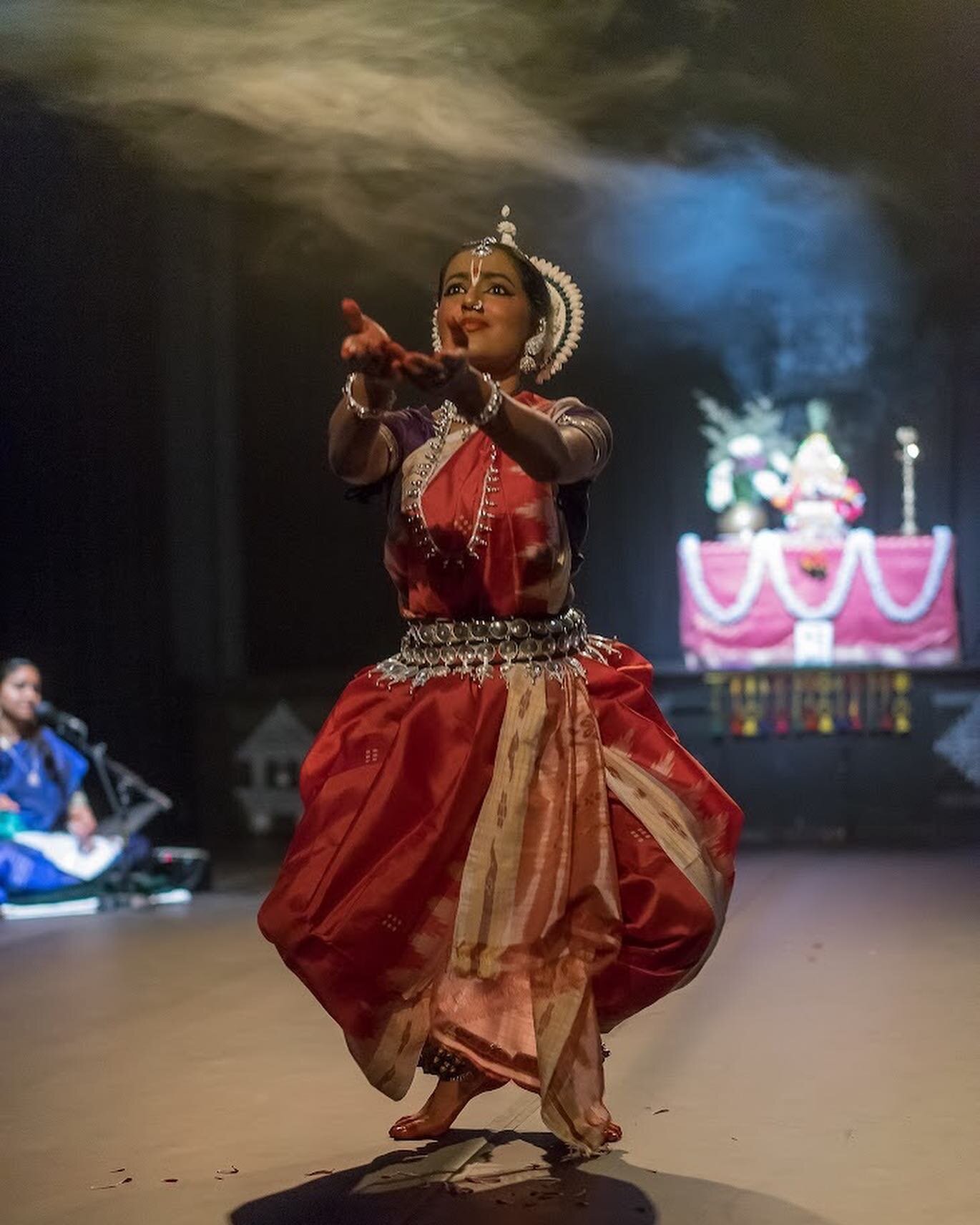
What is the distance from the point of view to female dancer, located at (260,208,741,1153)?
2.26 metres

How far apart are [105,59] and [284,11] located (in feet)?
2.06

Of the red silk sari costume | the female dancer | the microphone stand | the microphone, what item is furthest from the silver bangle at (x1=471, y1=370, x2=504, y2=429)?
the microphone

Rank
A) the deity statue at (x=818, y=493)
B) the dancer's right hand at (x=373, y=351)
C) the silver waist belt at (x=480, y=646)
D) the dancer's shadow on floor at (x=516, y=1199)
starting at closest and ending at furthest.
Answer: the dancer's right hand at (x=373, y=351), the dancer's shadow on floor at (x=516, y=1199), the silver waist belt at (x=480, y=646), the deity statue at (x=818, y=493)

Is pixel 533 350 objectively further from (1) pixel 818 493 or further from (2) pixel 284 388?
(1) pixel 818 493

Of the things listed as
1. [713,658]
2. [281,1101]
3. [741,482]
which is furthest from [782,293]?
[281,1101]

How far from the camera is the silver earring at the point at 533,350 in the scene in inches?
97.3

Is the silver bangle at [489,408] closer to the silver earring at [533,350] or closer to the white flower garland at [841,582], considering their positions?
the silver earring at [533,350]

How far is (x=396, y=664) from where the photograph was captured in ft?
8.16

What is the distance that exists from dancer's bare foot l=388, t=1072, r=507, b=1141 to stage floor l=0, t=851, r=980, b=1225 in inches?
1.3

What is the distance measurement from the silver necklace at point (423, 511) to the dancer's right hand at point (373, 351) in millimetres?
278

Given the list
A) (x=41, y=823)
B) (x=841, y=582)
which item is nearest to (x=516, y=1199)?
(x=41, y=823)

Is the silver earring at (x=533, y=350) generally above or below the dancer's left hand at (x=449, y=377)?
above

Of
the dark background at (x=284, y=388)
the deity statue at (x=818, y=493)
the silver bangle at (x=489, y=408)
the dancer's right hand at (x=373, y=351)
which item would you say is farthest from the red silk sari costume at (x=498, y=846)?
the deity statue at (x=818, y=493)

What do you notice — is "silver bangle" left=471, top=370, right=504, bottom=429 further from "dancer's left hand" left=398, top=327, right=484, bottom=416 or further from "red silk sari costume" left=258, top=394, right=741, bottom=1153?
"red silk sari costume" left=258, top=394, right=741, bottom=1153
